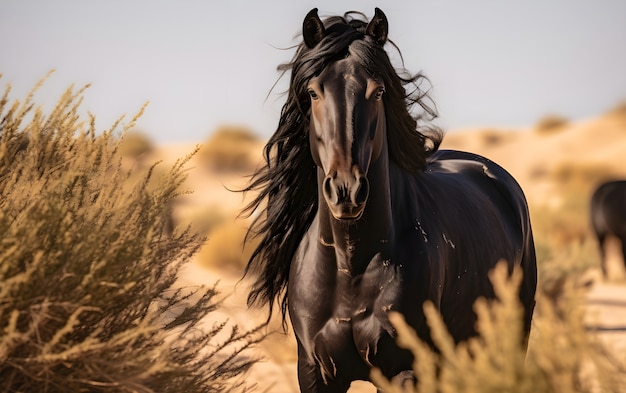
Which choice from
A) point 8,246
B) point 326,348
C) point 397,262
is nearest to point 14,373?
point 8,246

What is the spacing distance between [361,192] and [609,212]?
43.0 ft

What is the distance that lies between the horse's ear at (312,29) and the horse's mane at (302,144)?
Result: 0.04 m

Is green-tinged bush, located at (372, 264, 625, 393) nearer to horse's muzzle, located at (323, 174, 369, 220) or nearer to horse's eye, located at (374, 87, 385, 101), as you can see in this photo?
horse's muzzle, located at (323, 174, 369, 220)

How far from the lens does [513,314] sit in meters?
2.46

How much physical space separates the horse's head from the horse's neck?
0.49 feet

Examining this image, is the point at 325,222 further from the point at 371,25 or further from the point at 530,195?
the point at 530,195

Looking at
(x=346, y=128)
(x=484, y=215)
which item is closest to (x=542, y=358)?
(x=346, y=128)

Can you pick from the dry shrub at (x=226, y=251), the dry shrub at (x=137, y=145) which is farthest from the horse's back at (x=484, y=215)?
the dry shrub at (x=137, y=145)

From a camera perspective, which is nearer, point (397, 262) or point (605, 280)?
point (397, 262)

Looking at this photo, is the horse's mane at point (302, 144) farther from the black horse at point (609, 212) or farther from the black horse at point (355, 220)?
the black horse at point (609, 212)

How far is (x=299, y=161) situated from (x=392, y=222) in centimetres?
59

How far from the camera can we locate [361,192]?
3.40m

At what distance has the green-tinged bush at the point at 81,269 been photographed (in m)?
3.16

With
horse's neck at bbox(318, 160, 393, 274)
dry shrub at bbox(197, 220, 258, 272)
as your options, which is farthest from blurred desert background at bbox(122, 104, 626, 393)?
horse's neck at bbox(318, 160, 393, 274)
